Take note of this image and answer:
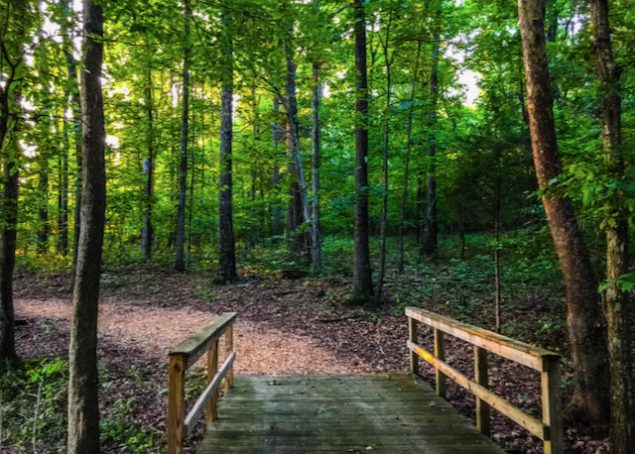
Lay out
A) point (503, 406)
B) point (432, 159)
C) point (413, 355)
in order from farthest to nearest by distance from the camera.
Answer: point (432, 159) → point (413, 355) → point (503, 406)

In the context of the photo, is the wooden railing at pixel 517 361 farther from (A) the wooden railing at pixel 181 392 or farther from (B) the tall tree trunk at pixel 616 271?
(A) the wooden railing at pixel 181 392

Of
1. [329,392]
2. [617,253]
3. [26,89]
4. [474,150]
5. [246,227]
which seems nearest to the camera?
[617,253]

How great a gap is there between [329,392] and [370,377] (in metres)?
0.97

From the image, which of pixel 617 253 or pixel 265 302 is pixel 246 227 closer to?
pixel 265 302

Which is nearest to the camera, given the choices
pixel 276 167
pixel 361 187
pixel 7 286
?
pixel 7 286

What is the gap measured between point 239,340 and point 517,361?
666 cm

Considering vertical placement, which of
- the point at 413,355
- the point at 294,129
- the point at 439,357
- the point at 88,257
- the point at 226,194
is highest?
the point at 294,129

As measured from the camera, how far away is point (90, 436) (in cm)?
488

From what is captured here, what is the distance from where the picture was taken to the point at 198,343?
395 cm

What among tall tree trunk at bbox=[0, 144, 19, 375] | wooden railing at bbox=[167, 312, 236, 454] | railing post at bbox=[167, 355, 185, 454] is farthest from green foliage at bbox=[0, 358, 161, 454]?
railing post at bbox=[167, 355, 185, 454]

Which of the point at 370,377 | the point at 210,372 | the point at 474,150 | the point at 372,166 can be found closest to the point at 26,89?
the point at 210,372

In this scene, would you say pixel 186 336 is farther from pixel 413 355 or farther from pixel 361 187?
pixel 361 187

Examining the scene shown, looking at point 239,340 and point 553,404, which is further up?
point 553,404

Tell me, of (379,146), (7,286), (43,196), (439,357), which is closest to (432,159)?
(379,146)
